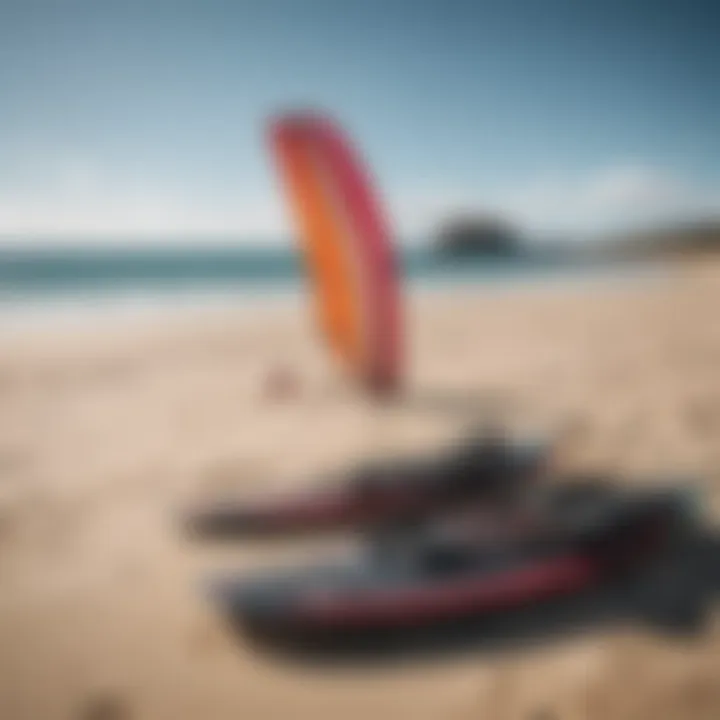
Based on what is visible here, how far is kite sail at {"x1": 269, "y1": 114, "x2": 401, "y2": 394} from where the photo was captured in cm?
162

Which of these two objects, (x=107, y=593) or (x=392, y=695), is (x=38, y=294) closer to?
(x=107, y=593)

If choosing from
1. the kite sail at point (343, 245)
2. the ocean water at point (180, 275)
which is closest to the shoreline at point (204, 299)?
the ocean water at point (180, 275)

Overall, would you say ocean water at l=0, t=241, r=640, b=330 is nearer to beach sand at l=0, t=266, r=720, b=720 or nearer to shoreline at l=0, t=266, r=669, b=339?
shoreline at l=0, t=266, r=669, b=339

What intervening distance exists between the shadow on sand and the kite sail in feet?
1.93

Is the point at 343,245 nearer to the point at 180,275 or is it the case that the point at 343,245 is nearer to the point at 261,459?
the point at 261,459

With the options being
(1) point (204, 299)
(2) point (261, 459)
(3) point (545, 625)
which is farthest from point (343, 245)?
(1) point (204, 299)

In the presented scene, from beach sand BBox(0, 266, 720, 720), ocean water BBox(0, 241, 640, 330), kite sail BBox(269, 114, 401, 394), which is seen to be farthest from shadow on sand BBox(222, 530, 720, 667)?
ocean water BBox(0, 241, 640, 330)

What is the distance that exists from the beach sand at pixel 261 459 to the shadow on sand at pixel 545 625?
26mm

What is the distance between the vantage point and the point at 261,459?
1.86 metres

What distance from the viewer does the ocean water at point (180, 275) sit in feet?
6.41

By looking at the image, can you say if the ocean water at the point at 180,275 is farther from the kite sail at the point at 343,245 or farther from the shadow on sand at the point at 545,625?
the shadow on sand at the point at 545,625

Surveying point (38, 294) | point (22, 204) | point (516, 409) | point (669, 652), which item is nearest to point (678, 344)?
point (516, 409)

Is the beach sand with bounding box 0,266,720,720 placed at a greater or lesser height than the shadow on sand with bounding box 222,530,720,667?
greater

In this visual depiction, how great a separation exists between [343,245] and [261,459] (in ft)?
1.95
